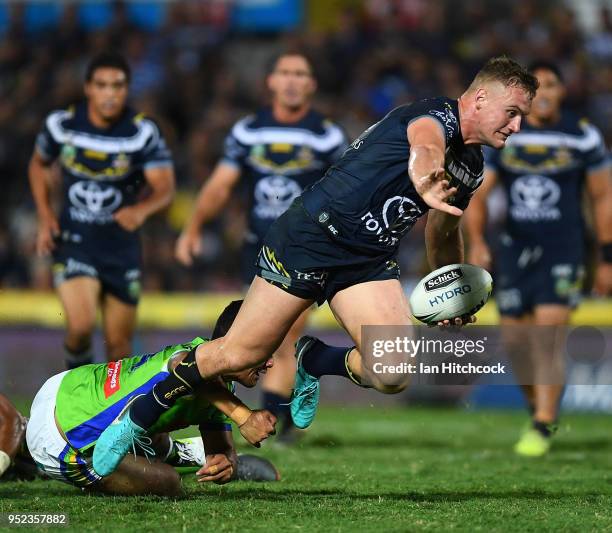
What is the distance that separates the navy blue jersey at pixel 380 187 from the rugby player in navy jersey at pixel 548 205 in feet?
11.3

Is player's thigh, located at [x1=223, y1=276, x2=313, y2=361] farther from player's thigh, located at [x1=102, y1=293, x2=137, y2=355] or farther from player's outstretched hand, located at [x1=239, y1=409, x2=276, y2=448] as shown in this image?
player's thigh, located at [x1=102, y1=293, x2=137, y2=355]

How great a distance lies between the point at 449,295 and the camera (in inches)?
242

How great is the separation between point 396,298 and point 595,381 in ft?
22.4

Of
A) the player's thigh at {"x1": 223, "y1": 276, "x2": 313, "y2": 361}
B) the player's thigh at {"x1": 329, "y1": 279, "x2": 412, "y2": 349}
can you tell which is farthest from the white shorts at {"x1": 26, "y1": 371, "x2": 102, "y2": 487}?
the player's thigh at {"x1": 329, "y1": 279, "x2": 412, "y2": 349}

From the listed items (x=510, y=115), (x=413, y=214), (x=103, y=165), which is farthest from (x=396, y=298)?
(x=103, y=165)

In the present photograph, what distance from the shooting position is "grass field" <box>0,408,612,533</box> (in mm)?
5547

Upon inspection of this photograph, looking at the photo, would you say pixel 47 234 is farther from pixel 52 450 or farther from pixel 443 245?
pixel 443 245

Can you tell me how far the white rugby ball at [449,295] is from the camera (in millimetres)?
6156

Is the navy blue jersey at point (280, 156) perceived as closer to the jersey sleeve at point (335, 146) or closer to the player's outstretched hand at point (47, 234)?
the jersey sleeve at point (335, 146)

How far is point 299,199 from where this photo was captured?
629 cm

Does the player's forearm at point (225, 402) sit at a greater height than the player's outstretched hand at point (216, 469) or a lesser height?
greater

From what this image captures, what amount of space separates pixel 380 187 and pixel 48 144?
4119 millimetres

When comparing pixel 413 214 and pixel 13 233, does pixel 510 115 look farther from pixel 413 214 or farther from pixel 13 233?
pixel 13 233

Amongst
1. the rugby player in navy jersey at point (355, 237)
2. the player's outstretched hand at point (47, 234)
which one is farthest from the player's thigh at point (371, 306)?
the player's outstretched hand at point (47, 234)
